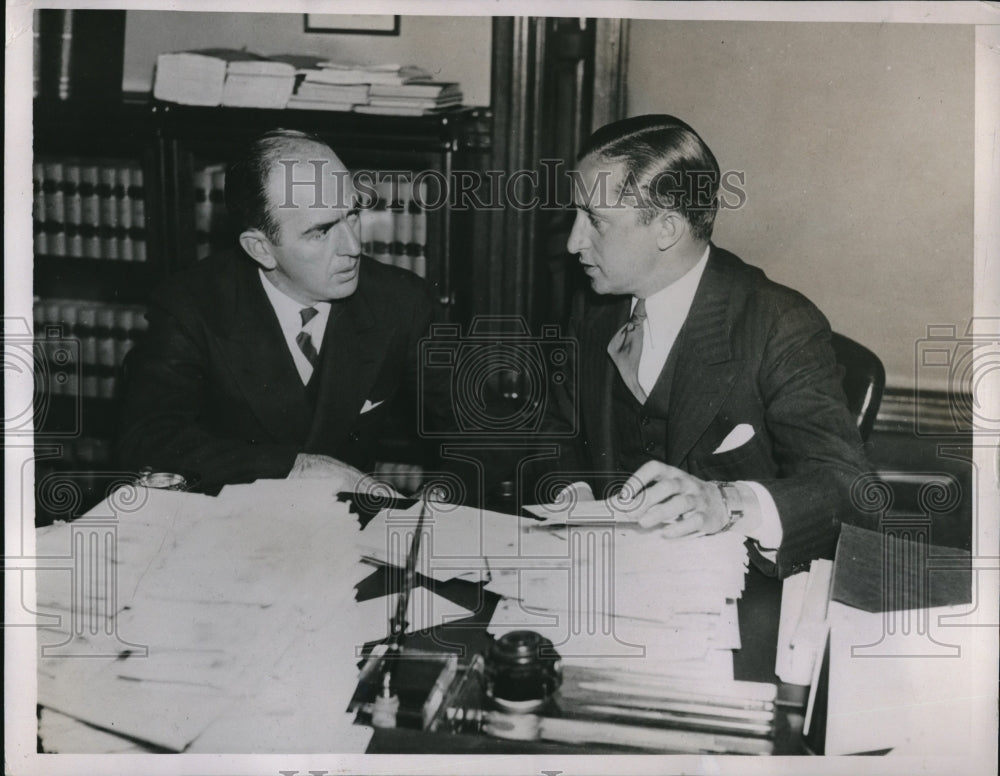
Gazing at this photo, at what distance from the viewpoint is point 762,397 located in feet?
5.90

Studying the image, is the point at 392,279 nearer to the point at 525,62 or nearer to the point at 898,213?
the point at 525,62

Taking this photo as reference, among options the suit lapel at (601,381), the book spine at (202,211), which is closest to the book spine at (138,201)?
the book spine at (202,211)

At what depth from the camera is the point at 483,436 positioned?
Answer: 6.11 feet

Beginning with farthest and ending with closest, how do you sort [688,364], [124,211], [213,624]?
1. [124,211]
2. [688,364]
3. [213,624]

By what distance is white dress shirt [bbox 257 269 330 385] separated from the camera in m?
1.86

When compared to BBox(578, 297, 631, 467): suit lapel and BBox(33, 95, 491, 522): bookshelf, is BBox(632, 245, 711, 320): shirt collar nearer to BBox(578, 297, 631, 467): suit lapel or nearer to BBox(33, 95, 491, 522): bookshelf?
BBox(578, 297, 631, 467): suit lapel

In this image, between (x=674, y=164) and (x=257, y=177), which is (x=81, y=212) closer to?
(x=257, y=177)

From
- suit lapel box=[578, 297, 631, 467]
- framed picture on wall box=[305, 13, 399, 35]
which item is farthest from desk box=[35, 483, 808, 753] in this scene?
framed picture on wall box=[305, 13, 399, 35]

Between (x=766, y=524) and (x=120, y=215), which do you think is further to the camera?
(x=120, y=215)

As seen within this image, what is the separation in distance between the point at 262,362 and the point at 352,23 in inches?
27.3

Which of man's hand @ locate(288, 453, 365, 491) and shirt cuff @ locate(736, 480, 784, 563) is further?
man's hand @ locate(288, 453, 365, 491)

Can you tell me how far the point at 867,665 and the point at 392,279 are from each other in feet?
3.97

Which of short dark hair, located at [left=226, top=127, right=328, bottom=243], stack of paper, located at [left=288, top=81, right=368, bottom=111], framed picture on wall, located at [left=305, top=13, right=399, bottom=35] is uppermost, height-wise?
framed picture on wall, located at [left=305, top=13, right=399, bottom=35]

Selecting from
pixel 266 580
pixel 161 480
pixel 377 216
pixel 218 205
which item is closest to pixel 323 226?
pixel 377 216
